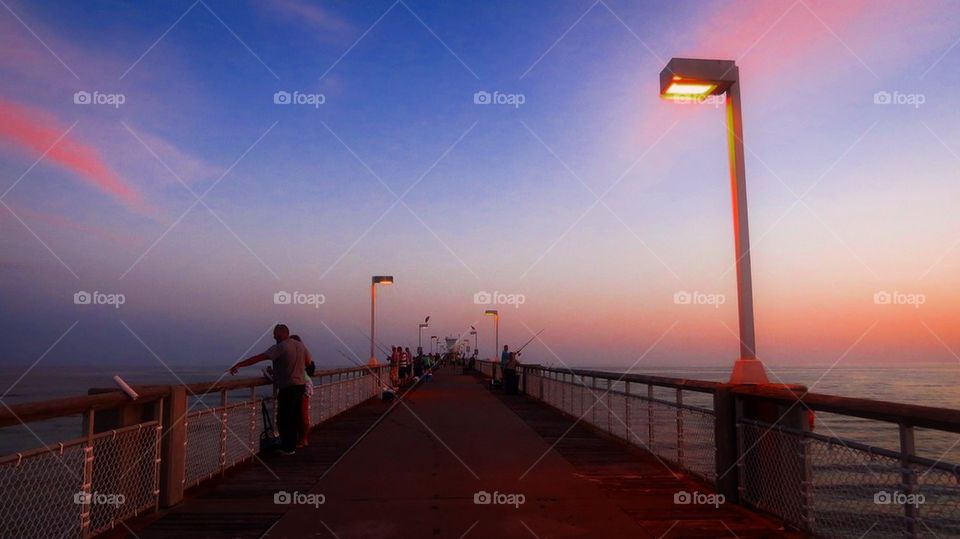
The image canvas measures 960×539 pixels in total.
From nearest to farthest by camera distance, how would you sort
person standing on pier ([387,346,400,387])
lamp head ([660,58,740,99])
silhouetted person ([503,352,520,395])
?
lamp head ([660,58,740,99])
silhouetted person ([503,352,520,395])
person standing on pier ([387,346,400,387])

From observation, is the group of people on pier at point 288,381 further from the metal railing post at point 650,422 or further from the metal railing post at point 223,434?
the metal railing post at point 650,422

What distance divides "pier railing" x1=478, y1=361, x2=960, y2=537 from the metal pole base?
0.15 meters

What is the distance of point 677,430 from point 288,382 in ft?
16.9

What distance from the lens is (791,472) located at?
559cm

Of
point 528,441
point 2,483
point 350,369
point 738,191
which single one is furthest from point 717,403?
point 350,369

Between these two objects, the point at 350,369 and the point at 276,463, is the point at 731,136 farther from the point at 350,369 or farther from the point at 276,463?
the point at 350,369

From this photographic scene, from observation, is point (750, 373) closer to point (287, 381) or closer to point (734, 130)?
point (734, 130)

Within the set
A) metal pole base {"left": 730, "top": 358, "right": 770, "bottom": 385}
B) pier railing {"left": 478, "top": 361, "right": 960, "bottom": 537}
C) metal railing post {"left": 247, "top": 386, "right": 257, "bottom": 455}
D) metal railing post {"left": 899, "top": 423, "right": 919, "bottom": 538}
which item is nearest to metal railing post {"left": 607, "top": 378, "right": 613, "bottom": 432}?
pier railing {"left": 478, "top": 361, "right": 960, "bottom": 537}

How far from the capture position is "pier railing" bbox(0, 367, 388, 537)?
15.6 ft

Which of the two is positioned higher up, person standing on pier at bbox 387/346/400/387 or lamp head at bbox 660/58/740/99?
lamp head at bbox 660/58/740/99

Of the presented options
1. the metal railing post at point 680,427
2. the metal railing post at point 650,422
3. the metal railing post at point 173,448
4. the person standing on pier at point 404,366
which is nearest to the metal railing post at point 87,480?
the metal railing post at point 173,448

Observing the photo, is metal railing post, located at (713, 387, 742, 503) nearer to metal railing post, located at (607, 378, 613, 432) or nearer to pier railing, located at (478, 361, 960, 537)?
pier railing, located at (478, 361, 960, 537)

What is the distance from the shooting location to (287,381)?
959 centimetres

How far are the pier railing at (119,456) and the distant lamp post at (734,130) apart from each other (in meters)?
5.40
